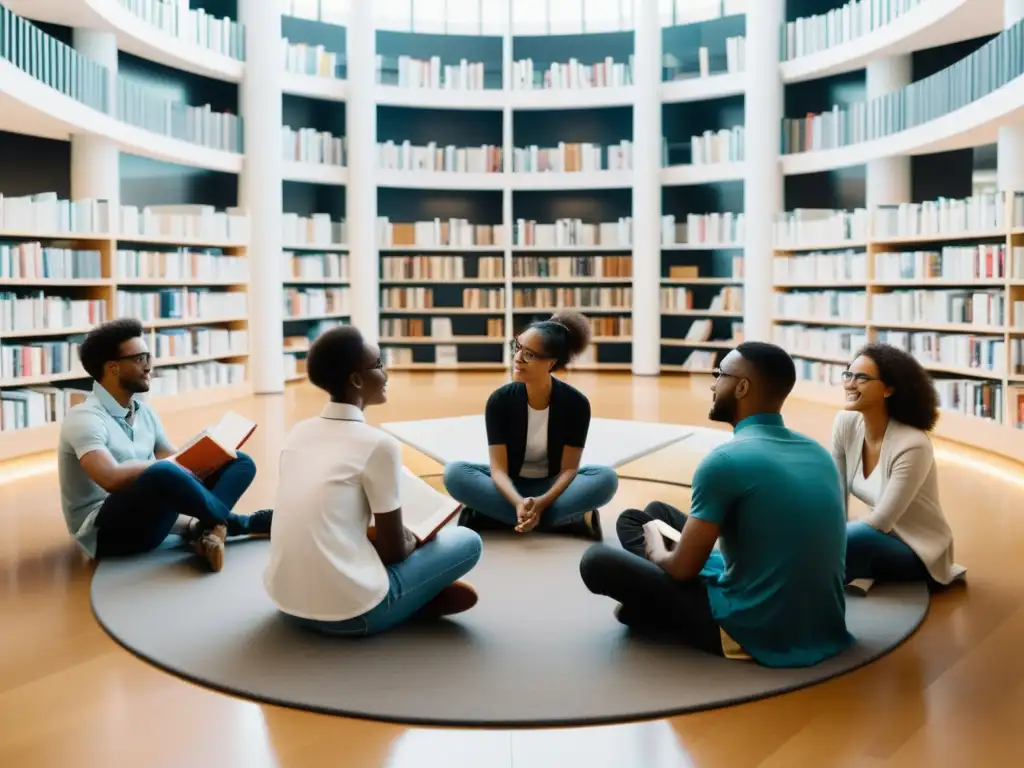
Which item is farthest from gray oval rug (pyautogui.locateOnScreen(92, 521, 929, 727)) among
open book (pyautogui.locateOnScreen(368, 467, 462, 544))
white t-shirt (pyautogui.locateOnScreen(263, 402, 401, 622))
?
open book (pyautogui.locateOnScreen(368, 467, 462, 544))

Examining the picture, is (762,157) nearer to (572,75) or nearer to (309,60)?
(572,75)

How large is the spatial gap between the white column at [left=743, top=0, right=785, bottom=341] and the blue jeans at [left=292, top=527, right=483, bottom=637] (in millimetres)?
8853

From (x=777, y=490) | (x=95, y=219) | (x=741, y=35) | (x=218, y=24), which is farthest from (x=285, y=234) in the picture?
(x=777, y=490)

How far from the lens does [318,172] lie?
41.4ft

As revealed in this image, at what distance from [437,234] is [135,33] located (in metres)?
4.84

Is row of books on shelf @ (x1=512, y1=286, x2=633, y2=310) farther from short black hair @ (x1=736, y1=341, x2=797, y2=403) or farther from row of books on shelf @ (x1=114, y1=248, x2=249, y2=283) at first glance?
short black hair @ (x1=736, y1=341, x2=797, y2=403)

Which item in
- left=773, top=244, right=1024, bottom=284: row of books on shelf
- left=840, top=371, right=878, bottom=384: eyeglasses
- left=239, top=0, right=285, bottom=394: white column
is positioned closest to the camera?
left=840, top=371, right=878, bottom=384: eyeglasses

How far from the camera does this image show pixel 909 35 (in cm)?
986

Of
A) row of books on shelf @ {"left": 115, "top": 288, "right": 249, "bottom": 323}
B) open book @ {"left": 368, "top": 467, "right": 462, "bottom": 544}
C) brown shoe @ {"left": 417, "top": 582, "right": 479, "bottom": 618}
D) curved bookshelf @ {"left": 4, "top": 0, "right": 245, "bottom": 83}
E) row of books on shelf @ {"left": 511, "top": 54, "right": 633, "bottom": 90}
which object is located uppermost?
row of books on shelf @ {"left": 511, "top": 54, "right": 633, "bottom": 90}

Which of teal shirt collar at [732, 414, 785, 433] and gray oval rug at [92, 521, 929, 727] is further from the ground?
teal shirt collar at [732, 414, 785, 433]

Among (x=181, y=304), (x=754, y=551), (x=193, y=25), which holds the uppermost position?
(x=193, y=25)

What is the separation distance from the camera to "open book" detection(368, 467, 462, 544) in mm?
3443

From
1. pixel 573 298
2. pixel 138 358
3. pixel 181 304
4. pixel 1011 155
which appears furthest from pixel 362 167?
pixel 138 358

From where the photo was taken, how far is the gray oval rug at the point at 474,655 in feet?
9.36
